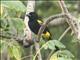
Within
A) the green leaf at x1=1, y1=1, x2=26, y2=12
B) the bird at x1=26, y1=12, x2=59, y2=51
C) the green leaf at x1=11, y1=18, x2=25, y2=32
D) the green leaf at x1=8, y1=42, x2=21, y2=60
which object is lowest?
the green leaf at x1=8, y1=42, x2=21, y2=60

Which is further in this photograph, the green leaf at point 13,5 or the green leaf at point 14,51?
the green leaf at point 13,5

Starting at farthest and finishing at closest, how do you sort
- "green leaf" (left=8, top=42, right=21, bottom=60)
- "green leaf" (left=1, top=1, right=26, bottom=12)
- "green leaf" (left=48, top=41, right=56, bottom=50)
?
"green leaf" (left=1, top=1, right=26, bottom=12)
"green leaf" (left=8, top=42, right=21, bottom=60)
"green leaf" (left=48, top=41, right=56, bottom=50)

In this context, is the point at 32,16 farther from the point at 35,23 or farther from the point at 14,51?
→ the point at 14,51

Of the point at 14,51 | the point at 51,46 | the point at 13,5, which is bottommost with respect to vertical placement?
the point at 14,51

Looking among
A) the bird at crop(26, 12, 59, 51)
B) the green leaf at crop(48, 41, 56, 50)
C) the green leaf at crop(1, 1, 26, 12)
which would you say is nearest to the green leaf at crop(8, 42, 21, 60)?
the green leaf at crop(1, 1, 26, 12)

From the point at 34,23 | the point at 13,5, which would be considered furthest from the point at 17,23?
the point at 34,23

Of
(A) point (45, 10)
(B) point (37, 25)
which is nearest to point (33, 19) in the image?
(B) point (37, 25)

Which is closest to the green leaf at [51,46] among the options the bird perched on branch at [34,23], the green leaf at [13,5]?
the green leaf at [13,5]

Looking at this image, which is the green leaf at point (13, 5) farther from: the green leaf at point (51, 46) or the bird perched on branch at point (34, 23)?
the green leaf at point (51, 46)

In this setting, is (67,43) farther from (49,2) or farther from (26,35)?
(49,2)

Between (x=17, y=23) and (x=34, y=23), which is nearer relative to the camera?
(x=17, y=23)

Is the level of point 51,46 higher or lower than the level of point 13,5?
lower

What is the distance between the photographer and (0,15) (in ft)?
7.88

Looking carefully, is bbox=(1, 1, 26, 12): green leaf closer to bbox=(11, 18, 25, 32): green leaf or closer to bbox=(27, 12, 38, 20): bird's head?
bbox=(11, 18, 25, 32): green leaf
